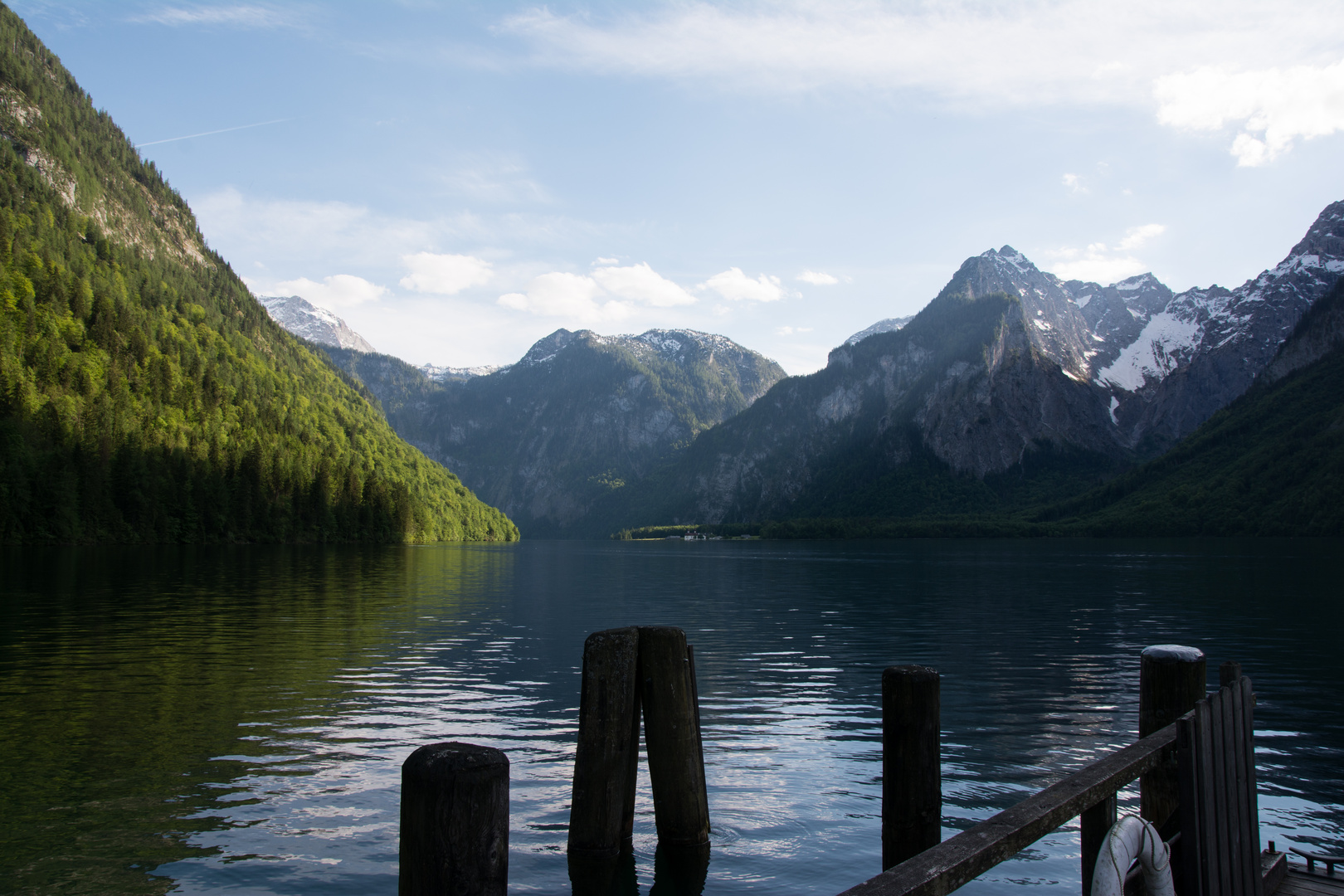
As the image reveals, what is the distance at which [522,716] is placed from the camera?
77.2ft

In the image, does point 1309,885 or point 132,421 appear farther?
point 132,421

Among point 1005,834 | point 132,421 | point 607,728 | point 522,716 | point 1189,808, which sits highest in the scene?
point 132,421

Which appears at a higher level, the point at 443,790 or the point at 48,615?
the point at 443,790

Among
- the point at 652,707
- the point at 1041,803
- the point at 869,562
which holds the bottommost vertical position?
the point at 869,562

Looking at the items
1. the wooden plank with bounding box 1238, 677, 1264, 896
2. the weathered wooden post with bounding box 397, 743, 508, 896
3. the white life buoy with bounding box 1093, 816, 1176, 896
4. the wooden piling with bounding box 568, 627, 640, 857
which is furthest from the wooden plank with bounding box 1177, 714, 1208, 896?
the wooden piling with bounding box 568, 627, 640, 857

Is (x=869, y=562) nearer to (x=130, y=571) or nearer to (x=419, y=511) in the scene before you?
(x=130, y=571)

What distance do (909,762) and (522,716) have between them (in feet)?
53.9

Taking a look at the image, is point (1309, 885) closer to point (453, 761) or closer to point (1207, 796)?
point (1207, 796)

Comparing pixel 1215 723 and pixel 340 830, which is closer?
pixel 1215 723

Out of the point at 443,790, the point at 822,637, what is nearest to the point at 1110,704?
the point at 822,637

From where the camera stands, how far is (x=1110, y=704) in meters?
25.6

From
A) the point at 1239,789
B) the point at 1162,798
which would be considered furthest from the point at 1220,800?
the point at 1239,789

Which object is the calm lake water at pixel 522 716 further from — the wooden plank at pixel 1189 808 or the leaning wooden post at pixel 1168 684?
the wooden plank at pixel 1189 808

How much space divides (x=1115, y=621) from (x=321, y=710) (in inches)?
1686
